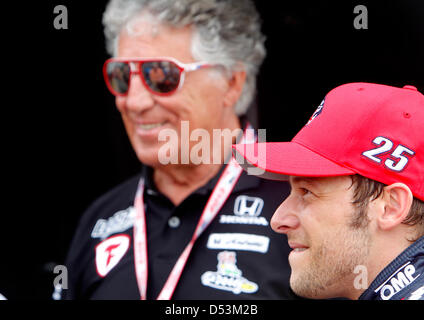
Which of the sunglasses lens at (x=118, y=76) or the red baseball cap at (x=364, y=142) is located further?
the sunglasses lens at (x=118, y=76)

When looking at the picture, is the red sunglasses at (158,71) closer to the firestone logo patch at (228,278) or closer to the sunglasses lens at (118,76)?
the sunglasses lens at (118,76)

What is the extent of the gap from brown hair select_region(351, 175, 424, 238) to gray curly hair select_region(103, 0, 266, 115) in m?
1.12

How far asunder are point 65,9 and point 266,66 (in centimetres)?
122

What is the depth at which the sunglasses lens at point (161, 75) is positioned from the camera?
2248 millimetres

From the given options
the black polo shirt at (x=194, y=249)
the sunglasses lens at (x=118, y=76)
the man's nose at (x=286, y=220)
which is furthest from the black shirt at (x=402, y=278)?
the sunglasses lens at (x=118, y=76)

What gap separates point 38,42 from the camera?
3475mm

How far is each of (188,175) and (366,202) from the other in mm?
1106

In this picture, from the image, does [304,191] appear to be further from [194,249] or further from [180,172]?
[180,172]

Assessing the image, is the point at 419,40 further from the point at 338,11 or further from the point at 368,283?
the point at 368,283

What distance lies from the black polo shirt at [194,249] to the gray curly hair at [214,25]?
1.65 feet

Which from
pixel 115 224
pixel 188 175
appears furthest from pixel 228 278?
pixel 115 224

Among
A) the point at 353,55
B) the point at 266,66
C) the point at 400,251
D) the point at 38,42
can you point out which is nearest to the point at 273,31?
the point at 266,66

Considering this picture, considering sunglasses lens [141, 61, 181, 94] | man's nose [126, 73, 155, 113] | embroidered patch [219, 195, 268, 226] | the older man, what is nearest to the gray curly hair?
the older man

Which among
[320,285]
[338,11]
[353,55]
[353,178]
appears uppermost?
[338,11]
